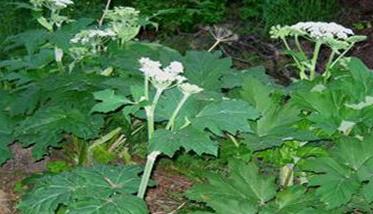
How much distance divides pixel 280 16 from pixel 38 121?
3.36m

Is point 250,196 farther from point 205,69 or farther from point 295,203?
point 205,69

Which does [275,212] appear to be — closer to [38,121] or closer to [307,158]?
[307,158]

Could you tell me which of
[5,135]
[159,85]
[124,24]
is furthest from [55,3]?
[159,85]

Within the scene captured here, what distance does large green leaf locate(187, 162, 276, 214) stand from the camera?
206cm

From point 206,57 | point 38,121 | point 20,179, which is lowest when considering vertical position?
point 20,179

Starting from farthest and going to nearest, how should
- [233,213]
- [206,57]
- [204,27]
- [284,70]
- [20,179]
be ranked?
[204,27], [284,70], [20,179], [206,57], [233,213]

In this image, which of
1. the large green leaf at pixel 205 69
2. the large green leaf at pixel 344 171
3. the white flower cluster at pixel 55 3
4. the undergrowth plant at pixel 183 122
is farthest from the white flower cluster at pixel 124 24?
the large green leaf at pixel 344 171

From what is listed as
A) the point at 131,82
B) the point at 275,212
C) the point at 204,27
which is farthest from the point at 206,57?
the point at 204,27

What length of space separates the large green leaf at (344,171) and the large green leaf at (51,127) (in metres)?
0.77

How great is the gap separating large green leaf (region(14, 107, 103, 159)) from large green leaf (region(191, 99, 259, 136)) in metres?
0.53

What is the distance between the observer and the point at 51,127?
7.76 ft

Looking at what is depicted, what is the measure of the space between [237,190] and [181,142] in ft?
1.04

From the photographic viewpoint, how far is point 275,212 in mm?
2053

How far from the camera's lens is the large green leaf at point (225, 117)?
78.1 inches
